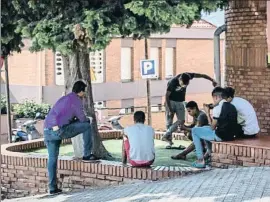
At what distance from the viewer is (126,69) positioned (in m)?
27.9

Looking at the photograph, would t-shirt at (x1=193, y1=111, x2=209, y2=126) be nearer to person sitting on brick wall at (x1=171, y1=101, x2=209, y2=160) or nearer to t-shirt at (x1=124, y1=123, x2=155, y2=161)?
person sitting on brick wall at (x1=171, y1=101, x2=209, y2=160)

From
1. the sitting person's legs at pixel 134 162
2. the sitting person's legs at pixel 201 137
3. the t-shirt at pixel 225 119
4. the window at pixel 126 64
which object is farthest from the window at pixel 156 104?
the sitting person's legs at pixel 134 162

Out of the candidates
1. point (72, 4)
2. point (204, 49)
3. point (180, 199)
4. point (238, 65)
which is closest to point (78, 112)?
point (72, 4)

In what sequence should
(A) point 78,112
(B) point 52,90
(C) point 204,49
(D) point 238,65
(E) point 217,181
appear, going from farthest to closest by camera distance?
(C) point 204,49, (B) point 52,90, (D) point 238,65, (A) point 78,112, (E) point 217,181

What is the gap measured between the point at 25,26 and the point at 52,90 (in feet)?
51.1

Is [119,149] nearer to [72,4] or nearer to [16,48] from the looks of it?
[16,48]

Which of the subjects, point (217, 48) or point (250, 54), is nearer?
point (250, 54)

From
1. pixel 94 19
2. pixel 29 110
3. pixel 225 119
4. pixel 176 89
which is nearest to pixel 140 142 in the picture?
pixel 225 119

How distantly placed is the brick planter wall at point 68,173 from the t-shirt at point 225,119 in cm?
66

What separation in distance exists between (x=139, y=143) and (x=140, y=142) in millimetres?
22

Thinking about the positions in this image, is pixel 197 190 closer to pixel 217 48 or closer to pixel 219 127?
pixel 219 127

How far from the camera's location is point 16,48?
1154cm

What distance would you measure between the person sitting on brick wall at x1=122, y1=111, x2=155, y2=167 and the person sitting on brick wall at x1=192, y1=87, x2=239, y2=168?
2.64 ft

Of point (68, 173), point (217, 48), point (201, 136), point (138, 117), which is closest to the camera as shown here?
point (138, 117)
